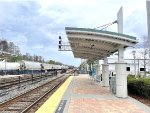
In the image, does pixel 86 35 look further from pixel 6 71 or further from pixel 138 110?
pixel 6 71

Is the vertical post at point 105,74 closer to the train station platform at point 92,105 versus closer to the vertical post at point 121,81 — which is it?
the vertical post at point 121,81

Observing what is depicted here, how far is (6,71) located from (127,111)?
53448 mm

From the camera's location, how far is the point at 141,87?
18.0 m

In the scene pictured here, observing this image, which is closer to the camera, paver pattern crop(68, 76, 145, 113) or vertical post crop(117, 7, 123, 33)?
paver pattern crop(68, 76, 145, 113)

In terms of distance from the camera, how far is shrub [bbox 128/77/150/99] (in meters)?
17.2

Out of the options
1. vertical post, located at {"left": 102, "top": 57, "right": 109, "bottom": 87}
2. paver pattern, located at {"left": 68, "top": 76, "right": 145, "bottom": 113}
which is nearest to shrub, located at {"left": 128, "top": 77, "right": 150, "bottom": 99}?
paver pattern, located at {"left": 68, "top": 76, "right": 145, "bottom": 113}

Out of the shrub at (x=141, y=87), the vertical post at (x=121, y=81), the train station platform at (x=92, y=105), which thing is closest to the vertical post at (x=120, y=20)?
the vertical post at (x=121, y=81)

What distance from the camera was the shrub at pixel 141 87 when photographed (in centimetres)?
1725

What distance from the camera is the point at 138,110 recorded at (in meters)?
12.7

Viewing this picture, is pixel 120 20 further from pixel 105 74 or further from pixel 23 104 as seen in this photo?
pixel 105 74

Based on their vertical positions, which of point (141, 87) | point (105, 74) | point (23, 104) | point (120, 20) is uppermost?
point (120, 20)

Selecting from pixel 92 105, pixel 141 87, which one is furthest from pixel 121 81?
pixel 92 105

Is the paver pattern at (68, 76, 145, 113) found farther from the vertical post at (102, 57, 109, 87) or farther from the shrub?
the vertical post at (102, 57, 109, 87)

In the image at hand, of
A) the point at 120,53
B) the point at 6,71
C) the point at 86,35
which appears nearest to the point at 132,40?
the point at 120,53
